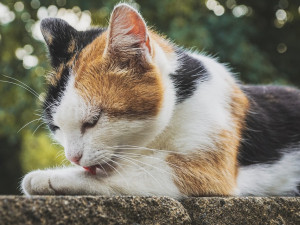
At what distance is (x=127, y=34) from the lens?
1.78 m

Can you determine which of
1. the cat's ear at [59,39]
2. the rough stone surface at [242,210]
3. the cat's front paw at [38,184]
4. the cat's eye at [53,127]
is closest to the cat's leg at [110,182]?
the cat's front paw at [38,184]

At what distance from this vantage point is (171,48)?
7.09 ft

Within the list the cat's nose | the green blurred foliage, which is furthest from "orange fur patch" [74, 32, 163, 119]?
the green blurred foliage

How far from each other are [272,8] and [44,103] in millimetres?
7302

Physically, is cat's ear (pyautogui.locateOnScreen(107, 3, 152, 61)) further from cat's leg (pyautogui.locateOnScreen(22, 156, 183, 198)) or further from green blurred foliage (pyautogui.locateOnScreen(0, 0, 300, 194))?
green blurred foliage (pyautogui.locateOnScreen(0, 0, 300, 194))

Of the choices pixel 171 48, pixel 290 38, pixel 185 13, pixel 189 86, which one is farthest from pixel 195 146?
pixel 290 38

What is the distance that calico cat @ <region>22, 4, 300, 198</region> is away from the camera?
1.67 meters

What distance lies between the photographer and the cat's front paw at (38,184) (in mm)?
1621

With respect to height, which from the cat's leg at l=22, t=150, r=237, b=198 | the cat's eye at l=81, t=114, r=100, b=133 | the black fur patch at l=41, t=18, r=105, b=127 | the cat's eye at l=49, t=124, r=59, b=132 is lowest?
the cat's leg at l=22, t=150, r=237, b=198

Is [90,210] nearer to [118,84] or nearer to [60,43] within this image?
[118,84]

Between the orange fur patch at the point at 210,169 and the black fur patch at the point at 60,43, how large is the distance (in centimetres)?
57

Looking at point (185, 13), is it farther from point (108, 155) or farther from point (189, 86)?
point (108, 155)

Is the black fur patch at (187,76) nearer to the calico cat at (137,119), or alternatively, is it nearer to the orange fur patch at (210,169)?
the calico cat at (137,119)

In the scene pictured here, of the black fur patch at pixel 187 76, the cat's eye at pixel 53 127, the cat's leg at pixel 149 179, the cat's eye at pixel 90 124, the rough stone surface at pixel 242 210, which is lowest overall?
the rough stone surface at pixel 242 210
